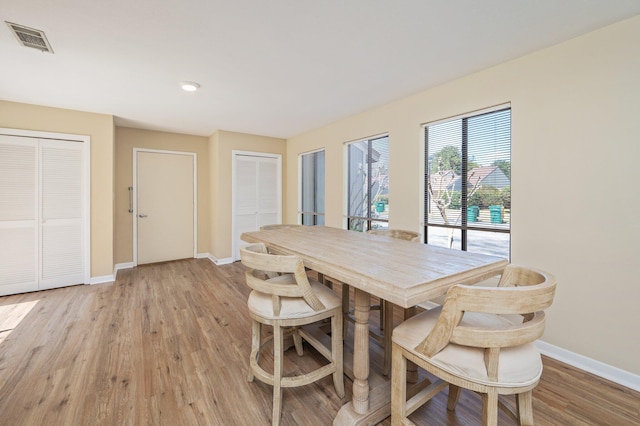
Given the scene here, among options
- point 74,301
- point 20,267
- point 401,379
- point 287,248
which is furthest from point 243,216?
point 401,379

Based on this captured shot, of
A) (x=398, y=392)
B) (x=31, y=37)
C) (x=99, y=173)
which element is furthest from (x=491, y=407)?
(x=99, y=173)

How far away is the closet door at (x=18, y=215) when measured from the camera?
134 inches

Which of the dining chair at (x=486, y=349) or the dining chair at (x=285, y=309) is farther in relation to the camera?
the dining chair at (x=285, y=309)

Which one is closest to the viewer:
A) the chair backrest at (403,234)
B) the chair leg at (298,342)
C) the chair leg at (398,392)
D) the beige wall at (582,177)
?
the chair leg at (398,392)

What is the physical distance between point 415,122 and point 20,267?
17.5ft

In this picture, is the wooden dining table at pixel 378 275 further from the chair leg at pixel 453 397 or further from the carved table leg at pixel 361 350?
the chair leg at pixel 453 397

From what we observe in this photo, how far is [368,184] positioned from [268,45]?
92.3 inches

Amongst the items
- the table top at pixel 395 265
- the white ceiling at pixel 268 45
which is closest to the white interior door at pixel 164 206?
the white ceiling at pixel 268 45

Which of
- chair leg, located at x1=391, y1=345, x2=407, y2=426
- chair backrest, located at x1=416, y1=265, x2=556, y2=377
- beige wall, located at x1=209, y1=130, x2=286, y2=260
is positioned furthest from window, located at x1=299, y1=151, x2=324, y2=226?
chair backrest, located at x1=416, y1=265, x2=556, y2=377

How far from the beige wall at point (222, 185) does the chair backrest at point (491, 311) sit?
456cm

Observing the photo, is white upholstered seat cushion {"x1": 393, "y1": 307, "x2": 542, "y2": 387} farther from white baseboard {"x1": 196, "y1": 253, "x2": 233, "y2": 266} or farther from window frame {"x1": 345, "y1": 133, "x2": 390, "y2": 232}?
white baseboard {"x1": 196, "y1": 253, "x2": 233, "y2": 266}

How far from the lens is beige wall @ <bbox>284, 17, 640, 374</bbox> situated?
1852 mm

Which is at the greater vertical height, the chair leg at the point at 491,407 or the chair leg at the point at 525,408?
the chair leg at the point at 491,407

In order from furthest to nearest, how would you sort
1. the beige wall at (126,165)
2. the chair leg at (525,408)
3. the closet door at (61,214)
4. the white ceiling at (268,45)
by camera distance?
the beige wall at (126,165), the closet door at (61,214), the white ceiling at (268,45), the chair leg at (525,408)
